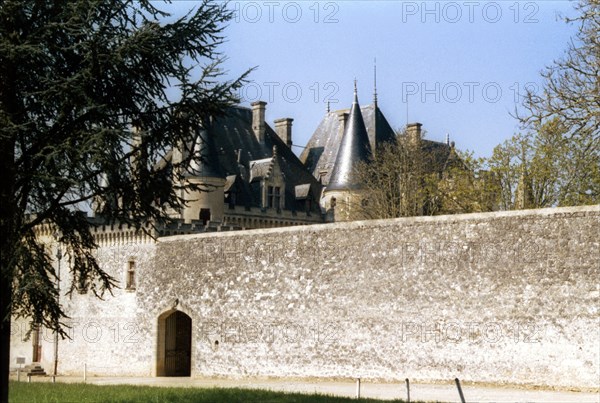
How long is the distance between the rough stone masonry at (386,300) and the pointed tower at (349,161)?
20492 millimetres

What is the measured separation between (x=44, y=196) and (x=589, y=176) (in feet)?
69.9

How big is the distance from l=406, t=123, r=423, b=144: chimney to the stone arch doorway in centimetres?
1745

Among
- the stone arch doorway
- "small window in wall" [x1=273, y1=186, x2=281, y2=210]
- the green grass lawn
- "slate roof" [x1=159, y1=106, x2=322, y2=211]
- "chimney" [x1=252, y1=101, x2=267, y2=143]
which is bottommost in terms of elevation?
the green grass lawn

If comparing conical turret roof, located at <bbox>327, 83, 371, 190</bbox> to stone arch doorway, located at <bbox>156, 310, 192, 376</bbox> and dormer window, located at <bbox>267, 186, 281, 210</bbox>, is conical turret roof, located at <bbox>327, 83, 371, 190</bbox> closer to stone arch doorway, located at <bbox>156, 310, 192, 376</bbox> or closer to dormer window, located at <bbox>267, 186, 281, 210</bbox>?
dormer window, located at <bbox>267, 186, 281, 210</bbox>

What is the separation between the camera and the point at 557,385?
1995 centimetres

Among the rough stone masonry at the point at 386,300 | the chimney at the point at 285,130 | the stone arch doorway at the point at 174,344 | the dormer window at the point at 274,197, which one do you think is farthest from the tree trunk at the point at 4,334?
the chimney at the point at 285,130

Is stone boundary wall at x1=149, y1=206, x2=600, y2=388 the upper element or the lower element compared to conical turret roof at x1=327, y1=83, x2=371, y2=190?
lower

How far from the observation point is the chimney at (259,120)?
51.2 metres

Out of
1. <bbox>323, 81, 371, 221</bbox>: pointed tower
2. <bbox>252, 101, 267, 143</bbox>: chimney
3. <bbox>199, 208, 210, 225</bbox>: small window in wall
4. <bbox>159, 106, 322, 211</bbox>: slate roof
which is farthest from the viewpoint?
<bbox>252, 101, 267, 143</bbox>: chimney

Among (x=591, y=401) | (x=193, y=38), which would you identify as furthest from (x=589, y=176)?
(x=193, y=38)

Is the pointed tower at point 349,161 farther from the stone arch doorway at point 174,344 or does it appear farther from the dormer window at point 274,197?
the stone arch doorway at point 174,344

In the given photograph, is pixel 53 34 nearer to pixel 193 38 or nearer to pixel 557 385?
pixel 193 38

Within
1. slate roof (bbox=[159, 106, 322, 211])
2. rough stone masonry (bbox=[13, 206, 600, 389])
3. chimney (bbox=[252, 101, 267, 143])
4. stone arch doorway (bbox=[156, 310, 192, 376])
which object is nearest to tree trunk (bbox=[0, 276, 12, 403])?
rough stone masonry (bbox=[13, 206, 600, 389])

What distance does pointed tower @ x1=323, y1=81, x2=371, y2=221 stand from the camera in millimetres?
49031
